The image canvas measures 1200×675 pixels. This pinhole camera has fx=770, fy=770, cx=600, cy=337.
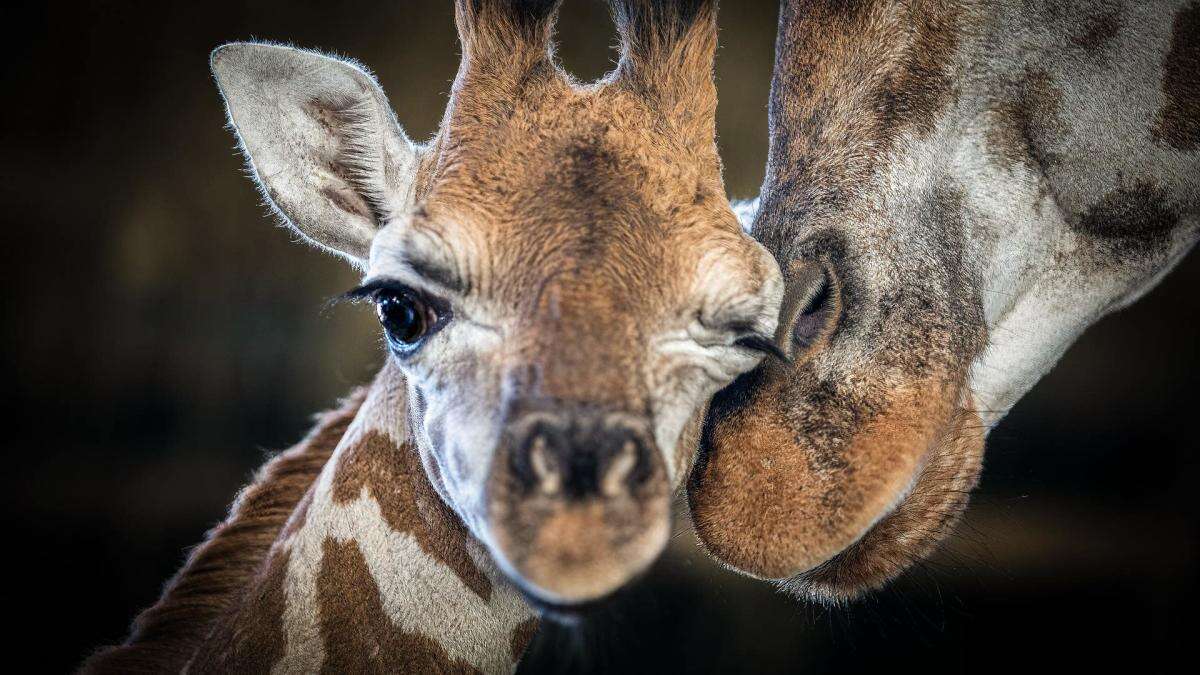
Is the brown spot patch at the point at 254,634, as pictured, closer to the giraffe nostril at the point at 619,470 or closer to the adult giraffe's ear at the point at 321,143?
the adult giraffe's ear at the point at 321,143

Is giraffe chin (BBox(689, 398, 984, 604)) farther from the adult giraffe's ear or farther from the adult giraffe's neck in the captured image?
the adult giraffe's ear

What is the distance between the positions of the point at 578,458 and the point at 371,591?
0.86 meters

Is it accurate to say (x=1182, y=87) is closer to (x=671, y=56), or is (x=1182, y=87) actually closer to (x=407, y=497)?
(x=671, y=56)

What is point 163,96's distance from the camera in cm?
582

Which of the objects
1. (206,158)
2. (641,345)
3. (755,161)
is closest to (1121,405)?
(755,161)

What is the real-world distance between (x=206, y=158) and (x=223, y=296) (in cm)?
106

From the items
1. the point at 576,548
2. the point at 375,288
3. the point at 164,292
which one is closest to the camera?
the point at 576,548

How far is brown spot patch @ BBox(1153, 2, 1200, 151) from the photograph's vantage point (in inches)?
67.2

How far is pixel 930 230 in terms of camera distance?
1.63m

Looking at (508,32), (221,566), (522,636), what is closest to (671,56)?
(508,32)

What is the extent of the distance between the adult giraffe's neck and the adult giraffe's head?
0.22 m

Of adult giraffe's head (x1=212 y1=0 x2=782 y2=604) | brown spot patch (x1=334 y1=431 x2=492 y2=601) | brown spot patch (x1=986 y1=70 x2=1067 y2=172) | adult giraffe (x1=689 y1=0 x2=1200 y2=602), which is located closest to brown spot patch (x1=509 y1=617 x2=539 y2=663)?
brown spot patch (x1=334 y1=431 x2=492 y2=601)

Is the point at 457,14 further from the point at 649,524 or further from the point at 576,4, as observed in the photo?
the point at 576,4

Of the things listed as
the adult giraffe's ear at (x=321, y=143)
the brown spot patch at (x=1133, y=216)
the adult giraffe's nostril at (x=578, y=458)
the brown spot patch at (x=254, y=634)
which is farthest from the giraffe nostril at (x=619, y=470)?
the brown spot patch at (x=1133, y=216)
